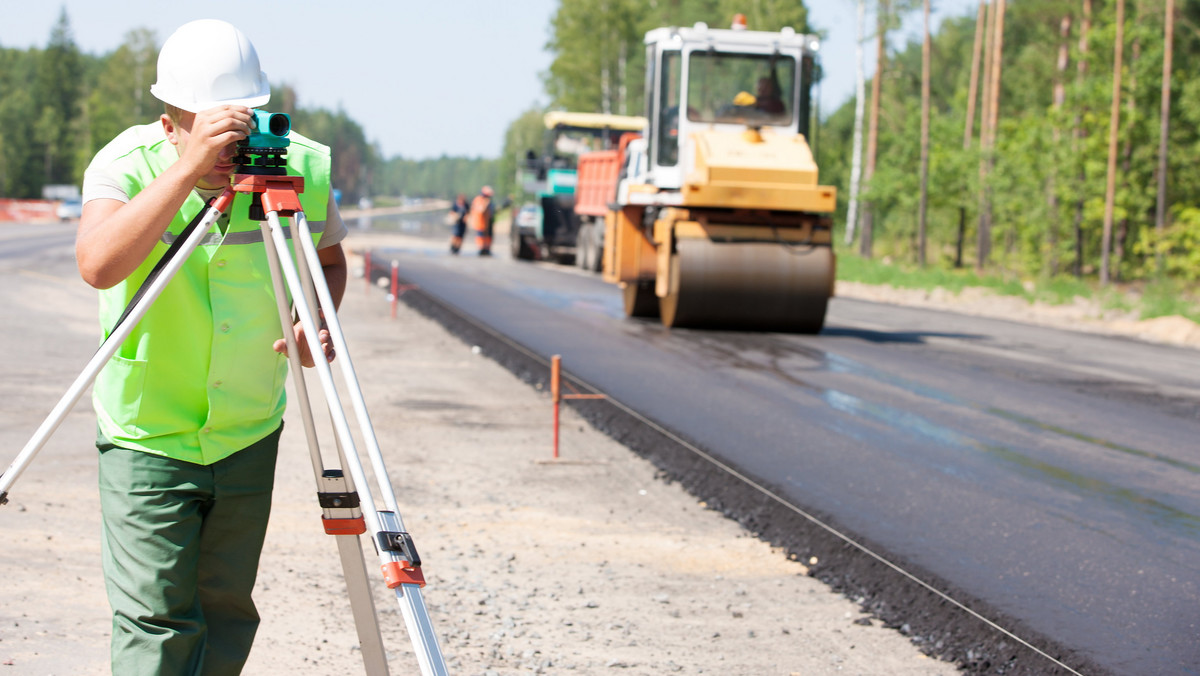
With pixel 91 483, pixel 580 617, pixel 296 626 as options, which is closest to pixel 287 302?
pixel 296 626

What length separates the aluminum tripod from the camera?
83.5 inches

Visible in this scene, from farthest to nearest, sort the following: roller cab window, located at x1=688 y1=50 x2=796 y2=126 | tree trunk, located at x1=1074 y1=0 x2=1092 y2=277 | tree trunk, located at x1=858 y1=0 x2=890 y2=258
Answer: tree trunk, located at x1=858 y1=0 x2=890 y2=258, tree trunk, located at x1=1074 y1=0 x2=1092 y2=277, roller cab window, located at x1=688 y1=50 x2=796 y2=126

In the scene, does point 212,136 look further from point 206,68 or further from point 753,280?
point 753,280

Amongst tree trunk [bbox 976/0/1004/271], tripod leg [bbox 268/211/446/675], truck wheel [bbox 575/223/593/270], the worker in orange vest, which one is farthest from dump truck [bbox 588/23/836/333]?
tree trunk [bbox 976/0/1004/271]

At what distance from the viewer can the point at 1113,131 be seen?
31812 millimetres

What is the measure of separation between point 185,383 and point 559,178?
97.8 feet

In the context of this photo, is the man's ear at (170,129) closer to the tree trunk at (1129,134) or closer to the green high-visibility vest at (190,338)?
the green high-visibility vest at (190,338)

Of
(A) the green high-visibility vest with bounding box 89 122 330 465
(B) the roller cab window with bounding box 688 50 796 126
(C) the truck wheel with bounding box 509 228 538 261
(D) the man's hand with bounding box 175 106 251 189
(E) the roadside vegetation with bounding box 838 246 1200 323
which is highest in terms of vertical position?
(B) the roller cab window with bounding box 688 50 796 126

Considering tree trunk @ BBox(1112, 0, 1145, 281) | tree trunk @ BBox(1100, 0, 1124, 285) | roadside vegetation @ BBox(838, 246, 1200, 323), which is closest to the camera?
roadside vegetation @ BBox(838, 246, 1200, 323)

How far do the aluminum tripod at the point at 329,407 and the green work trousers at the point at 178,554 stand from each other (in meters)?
0.34

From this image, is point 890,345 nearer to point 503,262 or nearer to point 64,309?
point 64,309

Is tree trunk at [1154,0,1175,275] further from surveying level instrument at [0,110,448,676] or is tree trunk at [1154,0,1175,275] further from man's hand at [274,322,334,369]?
surveying level instrument at [0,110,448,676]

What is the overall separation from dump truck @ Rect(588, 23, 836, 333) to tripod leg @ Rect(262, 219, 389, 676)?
12.0m

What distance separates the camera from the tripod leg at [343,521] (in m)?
2.46
